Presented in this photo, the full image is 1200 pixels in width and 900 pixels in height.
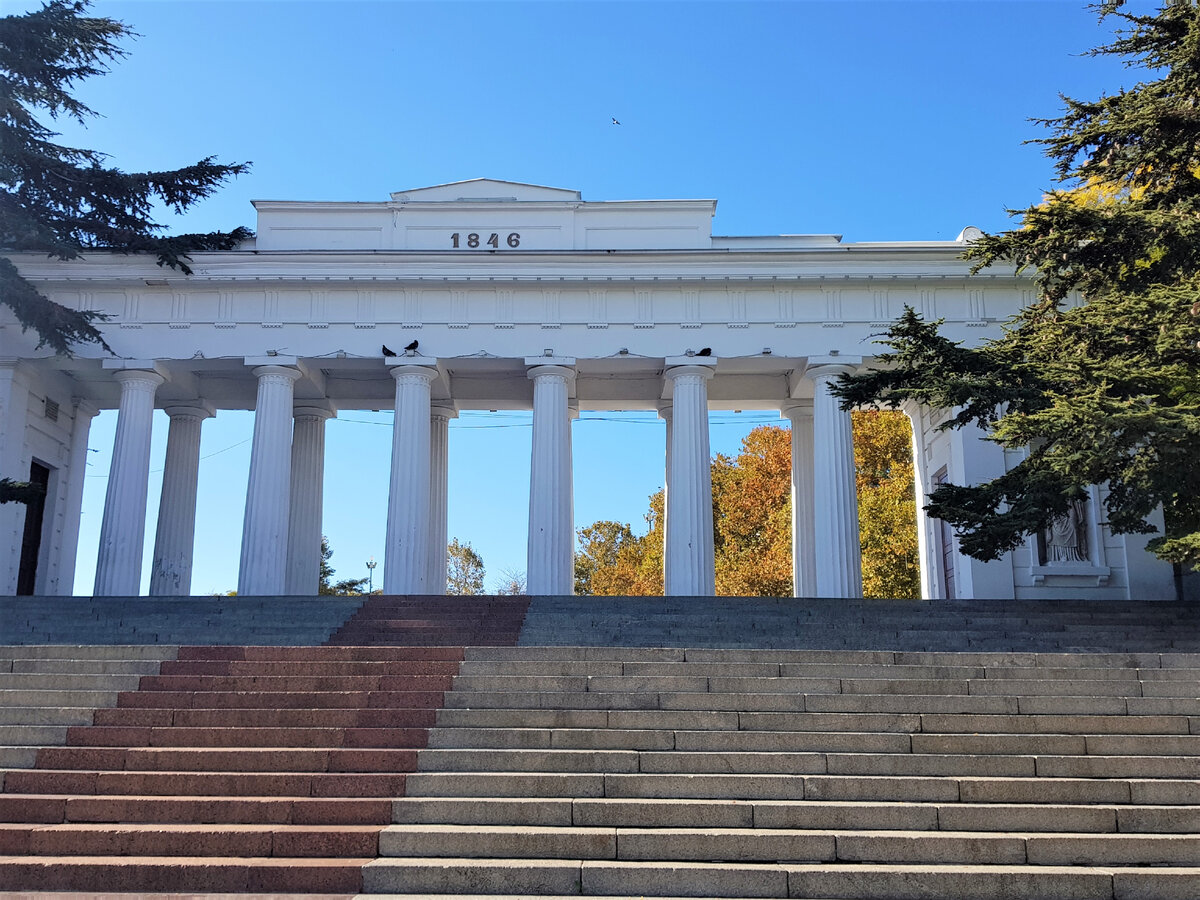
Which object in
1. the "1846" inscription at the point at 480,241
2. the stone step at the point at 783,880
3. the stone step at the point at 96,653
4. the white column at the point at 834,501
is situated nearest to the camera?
the stone step at the point at 783,880

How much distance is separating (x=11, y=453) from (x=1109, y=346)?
84.6ft

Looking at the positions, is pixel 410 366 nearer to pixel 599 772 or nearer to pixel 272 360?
pixel 272 360

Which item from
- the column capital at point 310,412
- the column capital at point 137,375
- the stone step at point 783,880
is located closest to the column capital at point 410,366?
the column capital at point 310,412

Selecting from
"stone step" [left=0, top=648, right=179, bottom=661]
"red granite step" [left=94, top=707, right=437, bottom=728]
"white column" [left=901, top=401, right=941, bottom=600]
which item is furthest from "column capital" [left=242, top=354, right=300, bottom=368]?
"white column" [left=901, top=401, right=941, bottom=600]

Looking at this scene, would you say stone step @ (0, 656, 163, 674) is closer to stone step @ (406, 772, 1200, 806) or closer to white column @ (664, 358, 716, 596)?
stone step @ (406, 772, 1200, 806)

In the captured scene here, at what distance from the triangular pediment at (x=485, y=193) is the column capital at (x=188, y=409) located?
8464 mm

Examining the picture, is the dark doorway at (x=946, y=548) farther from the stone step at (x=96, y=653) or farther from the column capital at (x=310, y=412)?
the stone step at (x=96, y=653)

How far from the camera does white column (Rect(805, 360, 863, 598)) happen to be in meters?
28.0

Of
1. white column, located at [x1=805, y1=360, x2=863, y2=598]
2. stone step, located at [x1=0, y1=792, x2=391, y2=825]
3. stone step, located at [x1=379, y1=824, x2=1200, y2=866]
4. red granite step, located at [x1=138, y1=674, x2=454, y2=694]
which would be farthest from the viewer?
white column, located at [x1=805, y1=360, x2=863, y2=598]

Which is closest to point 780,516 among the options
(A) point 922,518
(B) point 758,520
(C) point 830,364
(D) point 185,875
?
(B) point 758,520

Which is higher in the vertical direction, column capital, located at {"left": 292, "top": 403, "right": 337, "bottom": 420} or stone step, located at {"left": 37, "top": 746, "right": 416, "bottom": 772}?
column capital, located at {"left": 292, "top": 403, "right": 337, "bottom": 420}

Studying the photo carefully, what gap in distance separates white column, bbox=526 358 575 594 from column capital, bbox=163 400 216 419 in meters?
10.3

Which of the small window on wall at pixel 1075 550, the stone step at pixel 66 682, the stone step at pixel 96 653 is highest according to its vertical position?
the small window on wall at pixel 1075 550

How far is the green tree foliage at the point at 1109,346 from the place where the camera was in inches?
707
